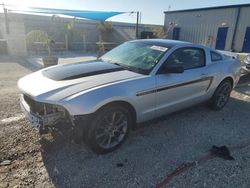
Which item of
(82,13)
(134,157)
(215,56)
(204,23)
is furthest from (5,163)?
(204,23)

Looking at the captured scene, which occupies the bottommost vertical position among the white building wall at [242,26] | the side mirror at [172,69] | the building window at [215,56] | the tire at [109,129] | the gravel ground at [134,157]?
the gravel ground at [134,157]

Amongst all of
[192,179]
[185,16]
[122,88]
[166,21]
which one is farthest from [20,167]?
[166,21]

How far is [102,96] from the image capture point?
2.72 metres

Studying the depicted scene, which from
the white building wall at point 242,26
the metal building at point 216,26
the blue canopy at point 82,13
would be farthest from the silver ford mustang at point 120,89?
the metal building at point 216,26

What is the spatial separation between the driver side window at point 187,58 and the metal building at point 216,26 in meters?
14.4

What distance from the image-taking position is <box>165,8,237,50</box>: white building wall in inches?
664

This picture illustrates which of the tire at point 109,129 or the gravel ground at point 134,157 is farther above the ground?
the tire at point 109,129

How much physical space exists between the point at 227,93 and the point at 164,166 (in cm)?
300

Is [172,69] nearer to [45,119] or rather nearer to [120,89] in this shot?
[120,89]

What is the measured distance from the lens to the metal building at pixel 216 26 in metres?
16.1

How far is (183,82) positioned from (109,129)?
1609mm

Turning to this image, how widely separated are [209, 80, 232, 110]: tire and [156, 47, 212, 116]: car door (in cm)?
51

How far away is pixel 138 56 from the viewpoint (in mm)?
3760

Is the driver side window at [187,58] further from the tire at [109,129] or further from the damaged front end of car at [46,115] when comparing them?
the damaged front end of car at [46,115]
